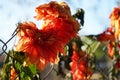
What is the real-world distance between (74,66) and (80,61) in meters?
0.04

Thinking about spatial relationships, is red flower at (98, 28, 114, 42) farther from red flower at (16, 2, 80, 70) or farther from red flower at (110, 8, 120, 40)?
red flower at (16, 2, 80, 70)

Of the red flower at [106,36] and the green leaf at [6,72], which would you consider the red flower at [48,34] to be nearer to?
the green leaf at [6,72]

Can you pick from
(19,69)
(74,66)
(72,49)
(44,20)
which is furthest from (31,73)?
(74,66)

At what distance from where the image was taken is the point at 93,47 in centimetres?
231

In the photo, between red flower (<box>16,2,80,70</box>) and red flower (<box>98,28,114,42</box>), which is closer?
red flower (<box>16,2,80,70</box>)

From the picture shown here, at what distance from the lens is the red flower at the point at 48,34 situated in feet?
4.61

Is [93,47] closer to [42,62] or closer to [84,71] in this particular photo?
[84,71]

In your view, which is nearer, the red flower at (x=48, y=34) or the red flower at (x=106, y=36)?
the red flower at (x=48, y=34)

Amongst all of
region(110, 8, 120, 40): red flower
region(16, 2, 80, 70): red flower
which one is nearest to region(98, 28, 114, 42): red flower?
region(110, 8, 120, 40): red flower

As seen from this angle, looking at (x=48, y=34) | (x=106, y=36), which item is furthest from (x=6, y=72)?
(x=106, y=36)

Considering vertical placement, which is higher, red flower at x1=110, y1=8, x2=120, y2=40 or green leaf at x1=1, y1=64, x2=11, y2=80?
red flower at x1=110, y1=8, x2=120, y2=40

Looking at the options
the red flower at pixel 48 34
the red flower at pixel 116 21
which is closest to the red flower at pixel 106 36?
the red flower at pixel 116 21

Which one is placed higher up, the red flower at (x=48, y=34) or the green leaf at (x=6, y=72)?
the red flower at (x=48, y=34)

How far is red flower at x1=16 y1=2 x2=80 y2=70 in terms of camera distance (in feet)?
4.61
